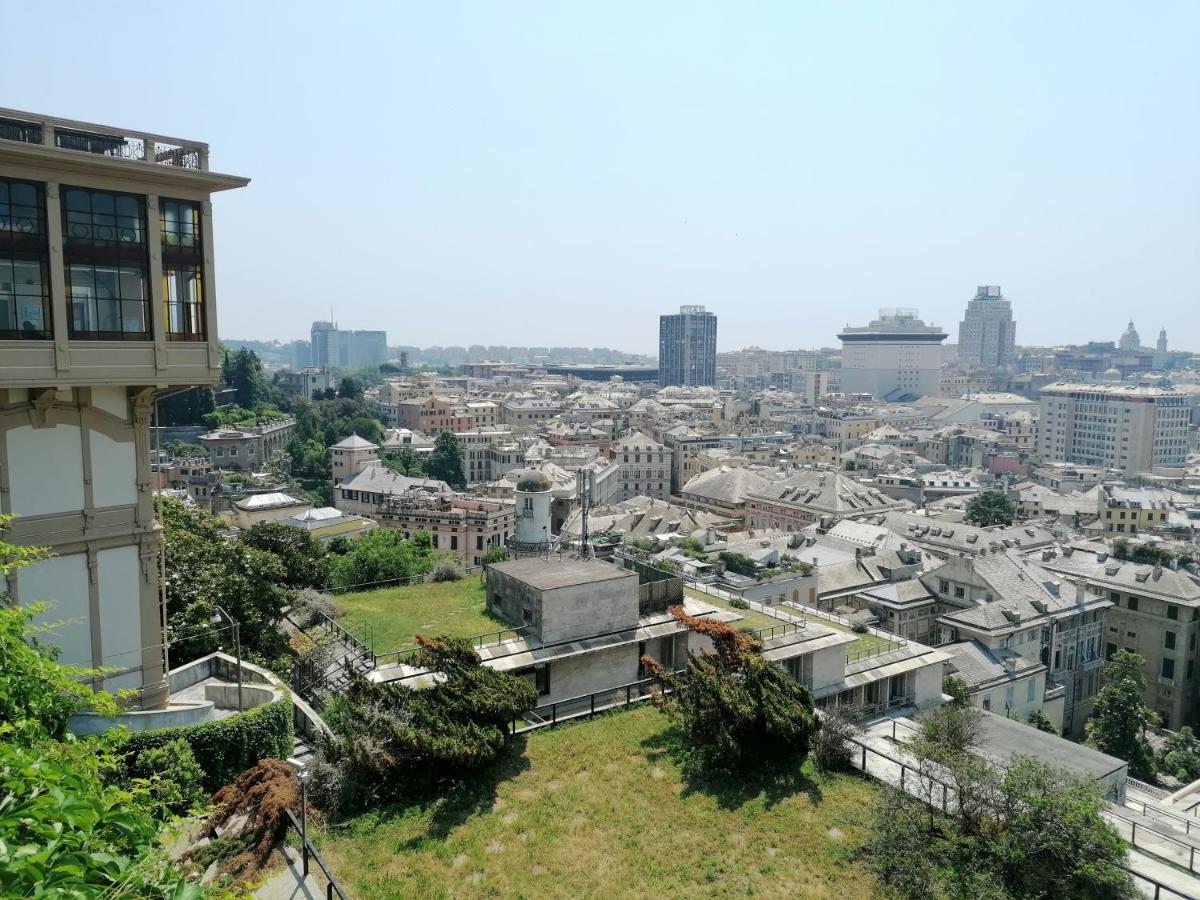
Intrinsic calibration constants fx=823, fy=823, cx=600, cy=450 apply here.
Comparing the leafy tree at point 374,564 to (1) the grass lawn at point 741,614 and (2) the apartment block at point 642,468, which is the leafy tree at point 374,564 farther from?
(2) the apartment block at point 642,468

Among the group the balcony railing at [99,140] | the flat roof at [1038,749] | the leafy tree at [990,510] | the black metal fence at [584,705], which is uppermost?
the balcony railing at [99,140]

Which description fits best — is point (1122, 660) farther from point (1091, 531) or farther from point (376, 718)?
point (1091, 531)

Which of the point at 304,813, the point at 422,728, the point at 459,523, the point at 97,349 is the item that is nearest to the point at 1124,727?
Answer: the point at 422,728

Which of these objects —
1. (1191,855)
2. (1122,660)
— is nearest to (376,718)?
(1191,855)

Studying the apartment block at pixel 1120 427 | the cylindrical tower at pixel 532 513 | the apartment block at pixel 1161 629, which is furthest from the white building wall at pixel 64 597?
the apartment block at pixel 1120 427

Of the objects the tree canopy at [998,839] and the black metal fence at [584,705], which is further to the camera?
the black metal fence at [584,705]

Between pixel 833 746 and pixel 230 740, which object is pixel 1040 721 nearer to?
pixel 833 746
